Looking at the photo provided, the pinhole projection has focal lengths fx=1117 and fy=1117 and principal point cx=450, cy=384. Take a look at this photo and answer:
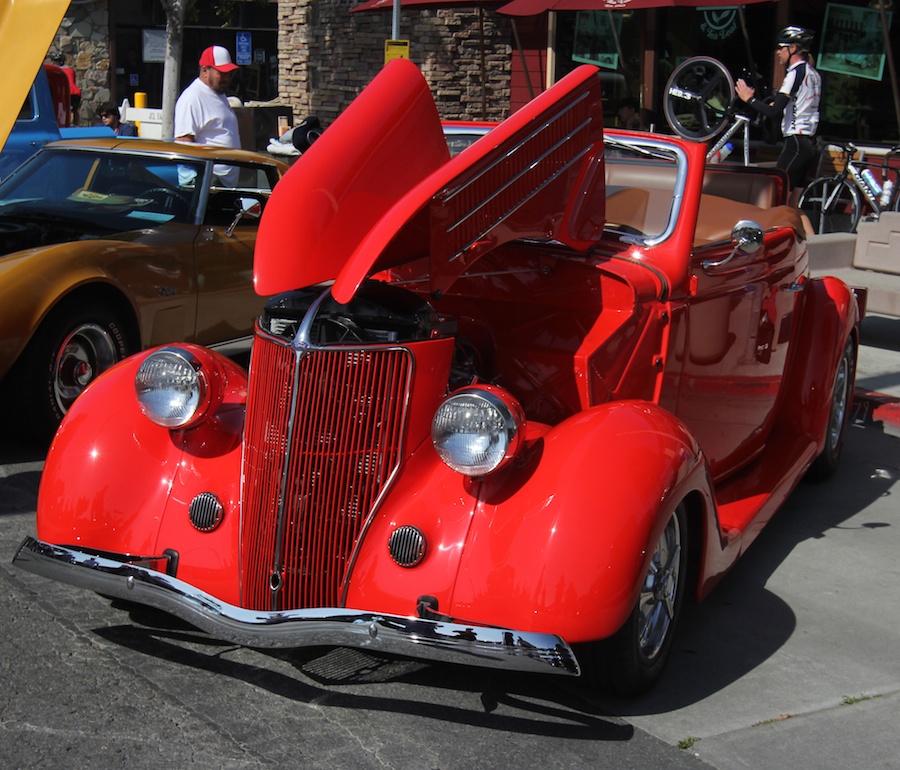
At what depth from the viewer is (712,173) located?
569 cm

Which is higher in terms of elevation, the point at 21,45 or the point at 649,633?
the point at 21,45

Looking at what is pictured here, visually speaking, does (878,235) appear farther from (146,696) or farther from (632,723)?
(146,696)

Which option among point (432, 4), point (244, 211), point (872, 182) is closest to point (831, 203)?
point (872, 182)

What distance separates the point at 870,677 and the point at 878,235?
596cm

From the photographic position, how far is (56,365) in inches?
216

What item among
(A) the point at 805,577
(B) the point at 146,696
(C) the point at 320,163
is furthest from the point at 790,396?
(B) the point at 146,696

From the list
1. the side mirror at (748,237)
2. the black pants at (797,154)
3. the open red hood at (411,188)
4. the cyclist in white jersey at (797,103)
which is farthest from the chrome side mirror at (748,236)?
the black pants at (797,154)

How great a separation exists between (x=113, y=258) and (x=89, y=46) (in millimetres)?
24815

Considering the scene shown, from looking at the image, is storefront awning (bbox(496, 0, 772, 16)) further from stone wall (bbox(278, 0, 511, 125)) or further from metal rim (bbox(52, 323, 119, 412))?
metal rim (bbox(52, 323, 119, 412))

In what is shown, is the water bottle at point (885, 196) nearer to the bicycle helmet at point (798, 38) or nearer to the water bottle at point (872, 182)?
the water bottle at point (872, 182)

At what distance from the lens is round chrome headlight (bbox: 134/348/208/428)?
3512 mm

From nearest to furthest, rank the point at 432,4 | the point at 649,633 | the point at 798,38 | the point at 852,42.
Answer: the point at 649,633, the point at 798,38, the point at 852,42, the point at 432,4

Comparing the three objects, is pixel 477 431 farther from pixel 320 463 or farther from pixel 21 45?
pixel 21 45

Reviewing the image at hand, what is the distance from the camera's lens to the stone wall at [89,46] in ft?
92.0
